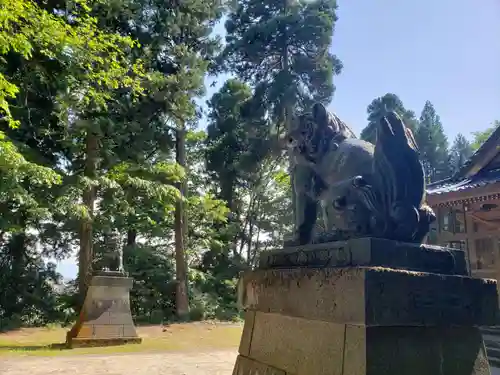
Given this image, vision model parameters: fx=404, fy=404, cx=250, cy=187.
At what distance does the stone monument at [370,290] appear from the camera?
185cm

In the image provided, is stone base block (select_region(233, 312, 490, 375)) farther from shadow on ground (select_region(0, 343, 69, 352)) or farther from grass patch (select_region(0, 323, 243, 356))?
shadow on ground (select_region(0, 343, 69, 352))

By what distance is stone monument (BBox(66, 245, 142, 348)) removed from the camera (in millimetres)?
8221

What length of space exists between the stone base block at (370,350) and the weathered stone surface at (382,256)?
0.30m

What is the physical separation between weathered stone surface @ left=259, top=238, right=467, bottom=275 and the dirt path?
3.92 metres

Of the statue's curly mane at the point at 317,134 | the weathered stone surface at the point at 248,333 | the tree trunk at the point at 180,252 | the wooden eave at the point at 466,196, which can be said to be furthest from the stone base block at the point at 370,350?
the tree trunk at the point at 180,252

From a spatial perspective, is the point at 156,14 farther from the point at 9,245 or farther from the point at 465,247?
the point at 465,247

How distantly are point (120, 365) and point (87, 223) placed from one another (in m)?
7.53

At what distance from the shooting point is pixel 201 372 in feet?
18.3

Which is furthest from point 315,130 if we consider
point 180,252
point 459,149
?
point 459,149

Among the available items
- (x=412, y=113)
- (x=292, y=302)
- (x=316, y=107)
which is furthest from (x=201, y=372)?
(x=412, y=113)

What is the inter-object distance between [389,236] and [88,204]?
39.4ft

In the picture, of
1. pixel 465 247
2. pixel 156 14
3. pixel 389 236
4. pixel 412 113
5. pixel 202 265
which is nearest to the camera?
pixel 389 236

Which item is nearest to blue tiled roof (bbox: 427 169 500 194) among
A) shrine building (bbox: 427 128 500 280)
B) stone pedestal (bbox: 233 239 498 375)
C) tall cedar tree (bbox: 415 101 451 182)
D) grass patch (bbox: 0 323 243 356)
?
shrine building (bbox: 427 128 500 280)

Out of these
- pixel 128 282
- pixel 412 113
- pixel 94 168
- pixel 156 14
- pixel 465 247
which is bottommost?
pixel 128 282
